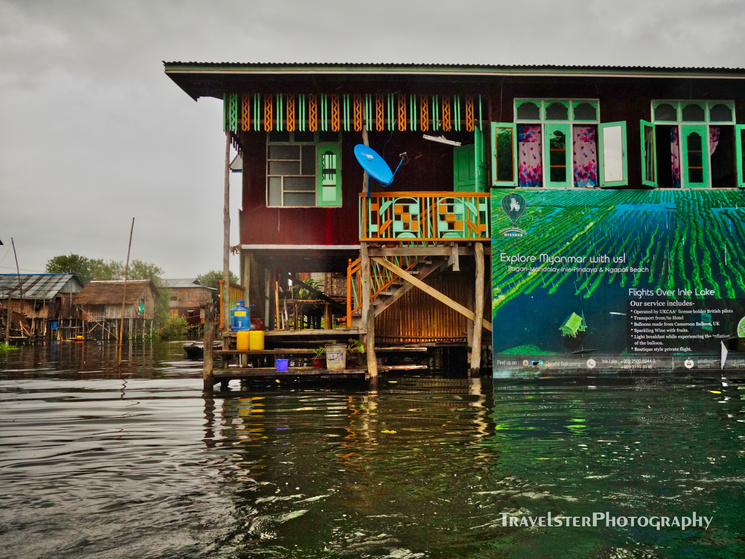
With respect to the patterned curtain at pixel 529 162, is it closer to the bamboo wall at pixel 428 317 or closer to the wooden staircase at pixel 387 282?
the wooden staircase at pixel 387 282

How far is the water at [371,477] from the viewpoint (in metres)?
3.78

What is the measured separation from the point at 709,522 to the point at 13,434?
7223 millimetres

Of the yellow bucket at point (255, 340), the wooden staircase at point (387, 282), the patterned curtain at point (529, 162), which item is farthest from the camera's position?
the wooden staircase at point (387, 282)

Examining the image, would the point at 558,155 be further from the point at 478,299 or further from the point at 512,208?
the point at 478,299

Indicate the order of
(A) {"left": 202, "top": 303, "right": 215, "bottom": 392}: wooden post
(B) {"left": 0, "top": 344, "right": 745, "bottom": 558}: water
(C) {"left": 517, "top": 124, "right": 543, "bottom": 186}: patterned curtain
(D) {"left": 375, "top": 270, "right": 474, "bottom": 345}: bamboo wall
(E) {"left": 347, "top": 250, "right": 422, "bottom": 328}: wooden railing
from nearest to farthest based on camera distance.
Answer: (B) {"left": 0, "top": 344, "right": 745, "bottom": 558}: water → (A) {"left": 202, "top": 303, "right": 215, "bottom": 392}: wooden post → (C) {"left": 517, "top": 124, "right": 543, "bottom": 186}: patterned curtain → (E) {"left": 347, "top": 250, "right": 422, "bottom": 328}: wooden railing → (D) {"left": 375, "top": 270, "right": 474, "bottom": 345}: bamboo wall

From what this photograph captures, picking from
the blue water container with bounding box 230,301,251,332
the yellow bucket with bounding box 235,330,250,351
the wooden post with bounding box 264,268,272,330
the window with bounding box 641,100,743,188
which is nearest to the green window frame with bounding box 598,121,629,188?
the window with bounding box 641,100,743,188

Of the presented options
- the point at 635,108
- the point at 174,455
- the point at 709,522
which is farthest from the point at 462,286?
the point at 709,522

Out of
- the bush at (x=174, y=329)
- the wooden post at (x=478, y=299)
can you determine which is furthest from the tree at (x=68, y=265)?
the wooden post at (x=478, y=299)

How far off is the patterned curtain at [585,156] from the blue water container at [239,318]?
728 cm

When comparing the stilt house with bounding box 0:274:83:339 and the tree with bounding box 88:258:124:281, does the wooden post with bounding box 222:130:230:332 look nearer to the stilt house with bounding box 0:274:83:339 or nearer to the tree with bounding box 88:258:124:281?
the stilt house with bounding box 0:274:83:339

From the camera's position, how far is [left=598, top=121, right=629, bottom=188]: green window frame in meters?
12.9

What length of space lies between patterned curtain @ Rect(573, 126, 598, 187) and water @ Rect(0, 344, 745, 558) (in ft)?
16.7

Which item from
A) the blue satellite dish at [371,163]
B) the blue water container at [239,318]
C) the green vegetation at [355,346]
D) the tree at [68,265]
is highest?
the tree at [68,265]

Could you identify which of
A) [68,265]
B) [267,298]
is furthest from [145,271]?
[267,298]
